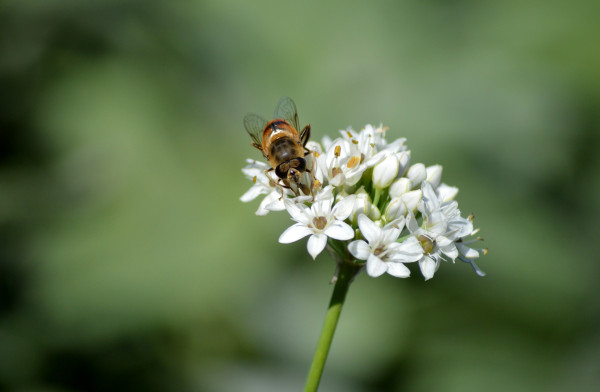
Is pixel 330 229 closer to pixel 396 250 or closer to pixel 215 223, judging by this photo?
pixel 396 250

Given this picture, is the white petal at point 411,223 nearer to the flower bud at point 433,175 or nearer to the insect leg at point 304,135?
the flower bud at point 433,175

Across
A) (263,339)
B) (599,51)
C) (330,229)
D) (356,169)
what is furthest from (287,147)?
(599,51)

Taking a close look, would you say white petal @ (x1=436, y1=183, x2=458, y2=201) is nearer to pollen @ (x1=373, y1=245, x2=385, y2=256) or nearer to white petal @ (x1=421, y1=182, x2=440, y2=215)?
white petal @ (x1=421, y1=182, x2=440, y2=215)

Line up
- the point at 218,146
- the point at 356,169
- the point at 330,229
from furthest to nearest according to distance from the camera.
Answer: the point at 218,146
the point at 356,169
the point at 330,229

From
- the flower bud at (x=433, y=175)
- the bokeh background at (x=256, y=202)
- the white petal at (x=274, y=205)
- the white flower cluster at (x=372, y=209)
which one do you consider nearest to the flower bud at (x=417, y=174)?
the white flower cluster at (x=372, y=209)

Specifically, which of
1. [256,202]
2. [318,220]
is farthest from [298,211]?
[256,202]

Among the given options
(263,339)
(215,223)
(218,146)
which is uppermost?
(218,146)
